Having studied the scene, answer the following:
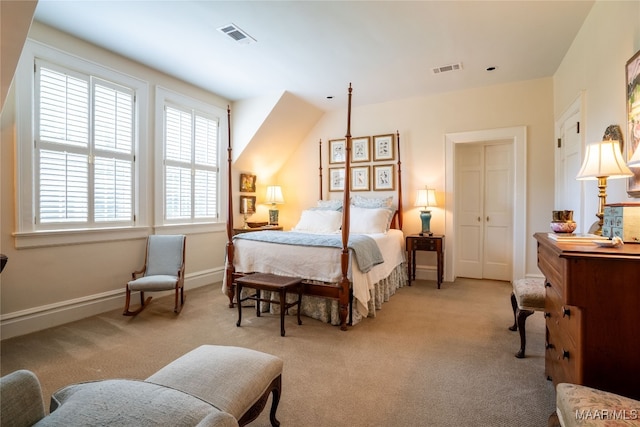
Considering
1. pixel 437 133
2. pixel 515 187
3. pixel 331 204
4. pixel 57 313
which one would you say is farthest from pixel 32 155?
pixel 515 187

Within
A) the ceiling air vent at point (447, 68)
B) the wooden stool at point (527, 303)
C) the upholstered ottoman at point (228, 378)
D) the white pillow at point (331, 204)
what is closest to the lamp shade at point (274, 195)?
the white pillow at point (331, 204)

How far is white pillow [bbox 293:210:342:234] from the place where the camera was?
4.50 meters

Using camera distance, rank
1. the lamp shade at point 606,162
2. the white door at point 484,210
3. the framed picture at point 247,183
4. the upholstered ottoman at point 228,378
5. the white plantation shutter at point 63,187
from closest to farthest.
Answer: the upholstered ottoman at point 228,378 → the lamp shade at point 606,162 → the white plantation shutter at point 63,187 → the white door at point 484,210 → the framed picture at point 247,183

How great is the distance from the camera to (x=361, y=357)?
2.37m

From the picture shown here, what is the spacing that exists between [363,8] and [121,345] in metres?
3.51

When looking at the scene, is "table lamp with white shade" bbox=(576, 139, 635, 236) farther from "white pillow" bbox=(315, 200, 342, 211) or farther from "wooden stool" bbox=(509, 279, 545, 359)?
"white pillow" bbox=(315, 200, 342, 211)

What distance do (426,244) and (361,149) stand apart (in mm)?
1930

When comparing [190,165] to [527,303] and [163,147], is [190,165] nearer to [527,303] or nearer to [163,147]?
[163,147]

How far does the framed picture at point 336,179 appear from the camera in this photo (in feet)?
17.8

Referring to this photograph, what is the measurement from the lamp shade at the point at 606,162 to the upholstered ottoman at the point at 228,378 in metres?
2.05

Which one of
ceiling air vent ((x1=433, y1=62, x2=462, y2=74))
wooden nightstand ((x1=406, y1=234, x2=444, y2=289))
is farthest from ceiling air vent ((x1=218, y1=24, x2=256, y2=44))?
wooden nightstand ((x1=406, y1=234, x2=444, y2=289))

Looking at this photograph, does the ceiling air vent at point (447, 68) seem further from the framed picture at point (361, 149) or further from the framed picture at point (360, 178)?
the framed picture at point (360, 178)

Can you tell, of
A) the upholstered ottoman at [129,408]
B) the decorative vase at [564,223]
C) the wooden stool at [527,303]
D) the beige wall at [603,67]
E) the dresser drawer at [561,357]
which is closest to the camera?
the upholstered ottoman at [129,408]

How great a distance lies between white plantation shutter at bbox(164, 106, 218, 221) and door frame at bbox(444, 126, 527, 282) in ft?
11.8
